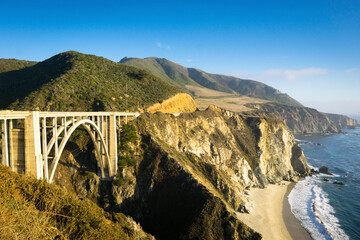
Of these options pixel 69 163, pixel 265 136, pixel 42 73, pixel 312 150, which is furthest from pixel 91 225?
pixel 312 150

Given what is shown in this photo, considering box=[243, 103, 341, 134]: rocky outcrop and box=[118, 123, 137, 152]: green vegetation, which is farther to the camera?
box=[243, 103, 341, 134]: rocky outcrop

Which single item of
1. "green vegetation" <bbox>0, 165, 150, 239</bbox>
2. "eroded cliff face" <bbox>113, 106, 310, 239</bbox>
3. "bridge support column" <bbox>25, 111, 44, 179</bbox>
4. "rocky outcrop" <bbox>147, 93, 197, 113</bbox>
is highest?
"rocky outcrop" <bbox>147, 93, 197, 113</bbox>

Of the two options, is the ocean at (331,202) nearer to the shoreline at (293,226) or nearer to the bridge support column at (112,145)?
the shoreline at (293,226)

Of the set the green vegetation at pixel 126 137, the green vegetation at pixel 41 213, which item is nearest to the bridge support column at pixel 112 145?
the green vegetation at pixel 126 137

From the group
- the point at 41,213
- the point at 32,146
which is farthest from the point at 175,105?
the point at 41,213

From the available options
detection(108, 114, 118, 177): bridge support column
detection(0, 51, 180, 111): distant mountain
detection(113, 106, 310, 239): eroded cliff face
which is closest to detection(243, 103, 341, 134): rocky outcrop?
detection(113, 106, 310, 239): eroded cliff face

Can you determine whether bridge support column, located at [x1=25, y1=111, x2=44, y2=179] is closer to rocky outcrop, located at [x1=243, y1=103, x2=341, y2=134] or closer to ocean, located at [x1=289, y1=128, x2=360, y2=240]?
ocean, located at [x1=289, y1=128, x2=360, y2=240]

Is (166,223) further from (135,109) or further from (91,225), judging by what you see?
(135,109)
